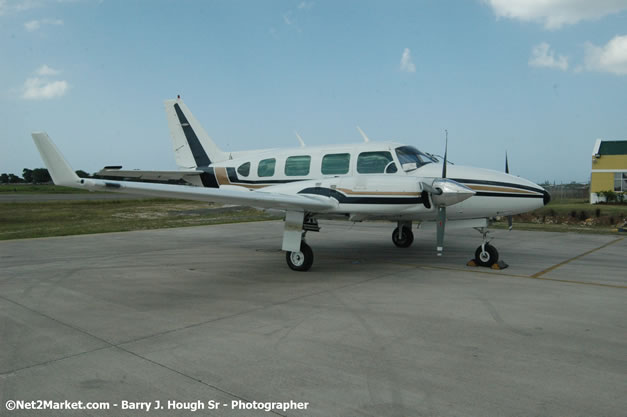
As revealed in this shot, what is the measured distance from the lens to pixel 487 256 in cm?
952

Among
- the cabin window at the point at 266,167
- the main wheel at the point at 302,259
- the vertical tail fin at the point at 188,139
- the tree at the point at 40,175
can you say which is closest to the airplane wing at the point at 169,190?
the main wheel at the point at 302,259

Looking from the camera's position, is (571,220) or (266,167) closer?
(266,167)

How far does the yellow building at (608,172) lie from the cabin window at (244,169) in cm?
3118

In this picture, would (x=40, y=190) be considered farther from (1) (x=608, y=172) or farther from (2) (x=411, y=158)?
(1) (x=608, y=172)

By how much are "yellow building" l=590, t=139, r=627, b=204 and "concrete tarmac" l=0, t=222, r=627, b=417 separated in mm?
27885

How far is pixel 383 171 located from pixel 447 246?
4.65 metres

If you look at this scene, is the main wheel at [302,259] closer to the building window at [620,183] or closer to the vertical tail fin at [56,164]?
the vertical tail fin at [56,164]

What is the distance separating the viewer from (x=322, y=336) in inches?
201

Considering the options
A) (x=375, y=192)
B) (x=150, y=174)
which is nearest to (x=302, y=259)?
(x=375, y=192)

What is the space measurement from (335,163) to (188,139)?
586cm

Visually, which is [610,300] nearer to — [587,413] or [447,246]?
[587,413]

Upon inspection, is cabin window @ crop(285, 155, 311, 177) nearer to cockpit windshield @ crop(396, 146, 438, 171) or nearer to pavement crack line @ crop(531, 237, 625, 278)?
cockpit windshield @ crop(396, 146, 438, 171)

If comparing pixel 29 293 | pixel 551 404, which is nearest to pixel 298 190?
pixel 29 293

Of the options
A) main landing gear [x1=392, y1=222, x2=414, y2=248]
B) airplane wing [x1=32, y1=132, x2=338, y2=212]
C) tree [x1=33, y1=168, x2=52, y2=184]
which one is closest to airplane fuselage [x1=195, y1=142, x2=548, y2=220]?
airplane wing [x1=32, y1=132, x2=338, y2=212]
